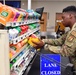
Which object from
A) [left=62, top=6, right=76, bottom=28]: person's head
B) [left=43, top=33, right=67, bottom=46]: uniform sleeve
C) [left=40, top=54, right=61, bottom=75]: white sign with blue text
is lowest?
[left=40, top=54, right=61, bottom=75]: white sign with blue text

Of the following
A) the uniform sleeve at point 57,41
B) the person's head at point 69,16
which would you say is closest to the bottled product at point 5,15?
the person's head at point 69,16

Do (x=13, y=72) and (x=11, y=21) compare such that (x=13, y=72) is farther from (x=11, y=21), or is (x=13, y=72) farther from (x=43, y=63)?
(x=43, y=63)

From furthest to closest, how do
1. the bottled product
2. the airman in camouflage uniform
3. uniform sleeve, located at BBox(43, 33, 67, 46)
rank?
1. uniform sleeve, located at BBox(43, 33, 67, 46)
2. the airman in camouflage uniform
3. the bottled product

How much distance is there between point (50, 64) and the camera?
2.80 metres

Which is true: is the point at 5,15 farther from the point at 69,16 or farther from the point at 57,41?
the point at 57,41

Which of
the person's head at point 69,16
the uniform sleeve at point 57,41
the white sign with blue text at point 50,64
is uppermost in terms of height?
the person's head at point 69,16

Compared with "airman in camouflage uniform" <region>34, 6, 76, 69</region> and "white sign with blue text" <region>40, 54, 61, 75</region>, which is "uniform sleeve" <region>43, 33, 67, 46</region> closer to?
"airman in camouflage uniform" <region>34, 6, 76, 69</region>

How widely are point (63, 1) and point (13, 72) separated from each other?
1357 centimetres

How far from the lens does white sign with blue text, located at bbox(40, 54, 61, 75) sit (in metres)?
2.71

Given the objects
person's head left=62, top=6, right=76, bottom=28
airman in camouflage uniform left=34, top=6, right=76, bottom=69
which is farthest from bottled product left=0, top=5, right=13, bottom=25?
person's head left=62, top=6, right=76, bottom=28

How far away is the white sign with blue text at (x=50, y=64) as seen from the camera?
8.91 feet

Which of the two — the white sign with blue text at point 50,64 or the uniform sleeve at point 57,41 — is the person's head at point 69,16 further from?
the uniform sleeve at point 57,41

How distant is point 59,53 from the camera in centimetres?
270

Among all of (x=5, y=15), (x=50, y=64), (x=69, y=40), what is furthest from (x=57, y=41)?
(x=5, y=15)
